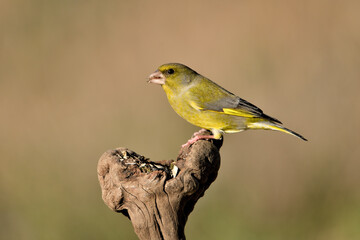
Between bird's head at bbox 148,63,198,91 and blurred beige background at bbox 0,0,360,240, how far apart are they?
4.60ft

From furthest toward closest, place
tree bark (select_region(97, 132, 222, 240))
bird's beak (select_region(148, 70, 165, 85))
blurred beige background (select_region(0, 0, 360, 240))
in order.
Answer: blurred beige background (select_region(0, 0, 360, 240)), bird's beak (select_region(148, 70, 165, 85)), tree bark (select_region(97, 132, 222, 240))

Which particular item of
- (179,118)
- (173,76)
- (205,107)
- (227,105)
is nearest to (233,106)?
(227,105)

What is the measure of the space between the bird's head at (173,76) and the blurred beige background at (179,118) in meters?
1.40

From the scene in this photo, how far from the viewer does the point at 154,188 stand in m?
3.46

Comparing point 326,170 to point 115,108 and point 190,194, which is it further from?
point 190,194

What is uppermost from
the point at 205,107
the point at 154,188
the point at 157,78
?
the point at 157,78

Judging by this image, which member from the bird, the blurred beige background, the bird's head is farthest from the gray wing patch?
the blurred beige background

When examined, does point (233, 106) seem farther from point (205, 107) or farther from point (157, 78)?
point (157, 78)

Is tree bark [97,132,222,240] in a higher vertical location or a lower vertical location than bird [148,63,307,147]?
lower

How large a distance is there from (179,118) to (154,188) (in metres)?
3.39

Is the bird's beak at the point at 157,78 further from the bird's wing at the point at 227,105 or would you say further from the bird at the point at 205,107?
the bird's wing at the point at 227,105

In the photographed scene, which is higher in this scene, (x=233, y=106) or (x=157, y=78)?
(x=157, y=78)

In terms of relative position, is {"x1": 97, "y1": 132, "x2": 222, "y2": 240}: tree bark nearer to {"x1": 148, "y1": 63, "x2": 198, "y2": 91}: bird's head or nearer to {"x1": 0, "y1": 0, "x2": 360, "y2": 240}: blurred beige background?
{"x1": 148, "y1": 63, "x2": 198, "y2": 91}: bird's head

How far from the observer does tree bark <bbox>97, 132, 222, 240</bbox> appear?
3.49 metres
